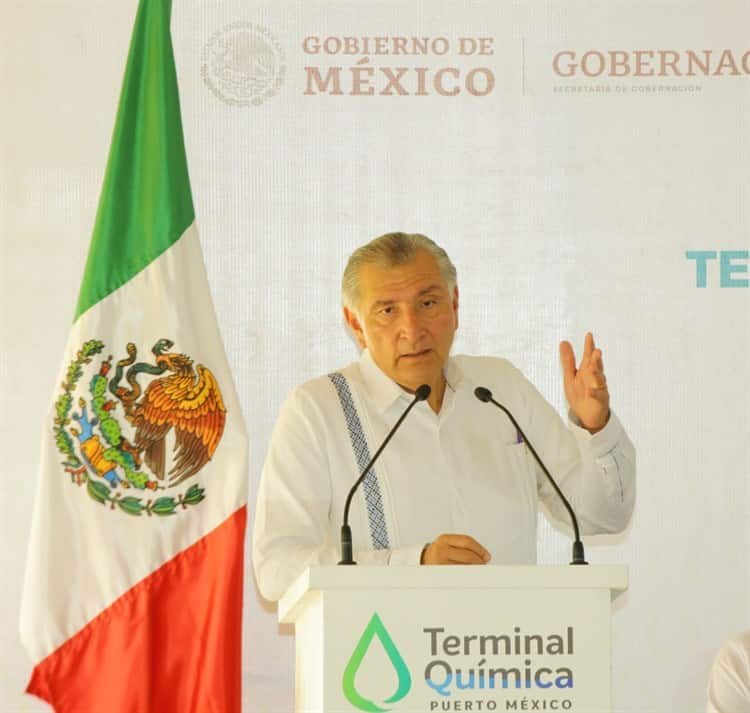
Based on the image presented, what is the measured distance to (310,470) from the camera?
13.0 feet

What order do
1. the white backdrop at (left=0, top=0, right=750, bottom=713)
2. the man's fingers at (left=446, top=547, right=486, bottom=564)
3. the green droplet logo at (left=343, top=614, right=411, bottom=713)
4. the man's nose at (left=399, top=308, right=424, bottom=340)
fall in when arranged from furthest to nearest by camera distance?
the white backdrop at (left=0, top=0, right=750, bottom=713) → the man's nose at (left=399, top=308, right=424, bottom=340) → the man's fingers at (left=446, top=547, right=486, bottom=564) → the green droplet logo at (left=343, top=614, right=411, bottom=713)

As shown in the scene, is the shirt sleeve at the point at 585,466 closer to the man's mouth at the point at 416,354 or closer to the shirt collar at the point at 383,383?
the shirt collar at the point at 383,383

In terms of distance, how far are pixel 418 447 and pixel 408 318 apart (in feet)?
1.20

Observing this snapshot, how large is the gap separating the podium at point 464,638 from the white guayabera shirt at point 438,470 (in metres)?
0.80

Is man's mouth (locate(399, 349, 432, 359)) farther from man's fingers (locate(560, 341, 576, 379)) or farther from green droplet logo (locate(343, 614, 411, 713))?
green droplet logo (locate(343, 614, 411, 713))

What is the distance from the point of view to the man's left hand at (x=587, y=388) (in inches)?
144

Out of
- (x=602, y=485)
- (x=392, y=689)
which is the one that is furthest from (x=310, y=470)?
(x=392, y=689)

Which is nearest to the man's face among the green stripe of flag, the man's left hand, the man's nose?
the man's nose

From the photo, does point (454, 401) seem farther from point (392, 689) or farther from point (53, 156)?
point (53, 156)

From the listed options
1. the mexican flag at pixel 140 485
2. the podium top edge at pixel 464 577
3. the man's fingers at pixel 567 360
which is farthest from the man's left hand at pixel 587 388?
the mexican flag at pixel 140 485

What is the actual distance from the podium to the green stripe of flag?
1851 millimetres

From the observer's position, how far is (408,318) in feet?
13.4

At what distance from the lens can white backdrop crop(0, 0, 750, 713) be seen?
16.4 ft

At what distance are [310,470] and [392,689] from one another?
3.69 ft
